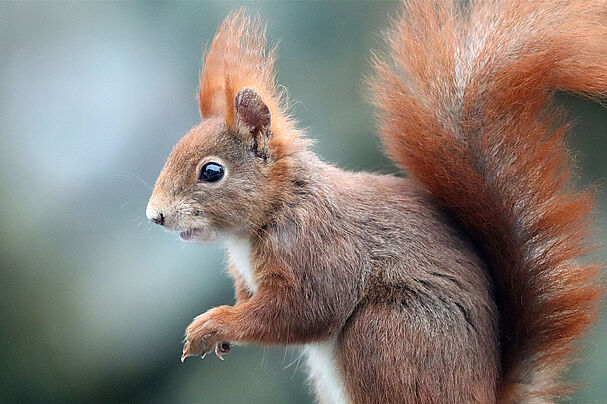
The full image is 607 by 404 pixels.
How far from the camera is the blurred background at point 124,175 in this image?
222cm

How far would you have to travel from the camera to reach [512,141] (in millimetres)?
1171

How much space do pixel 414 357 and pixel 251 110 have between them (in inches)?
19.1

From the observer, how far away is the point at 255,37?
49.7 inches

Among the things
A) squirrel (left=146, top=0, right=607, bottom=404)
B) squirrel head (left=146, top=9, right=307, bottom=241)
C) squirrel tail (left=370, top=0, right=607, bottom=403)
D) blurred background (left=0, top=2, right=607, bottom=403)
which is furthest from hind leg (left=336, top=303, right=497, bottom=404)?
blurred background (left=0, top=2, right=607, bottom=403)

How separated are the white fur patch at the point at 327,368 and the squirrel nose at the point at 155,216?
0.34 m

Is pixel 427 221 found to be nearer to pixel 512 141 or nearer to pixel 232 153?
pixel 512 141

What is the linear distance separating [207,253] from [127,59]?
73cm

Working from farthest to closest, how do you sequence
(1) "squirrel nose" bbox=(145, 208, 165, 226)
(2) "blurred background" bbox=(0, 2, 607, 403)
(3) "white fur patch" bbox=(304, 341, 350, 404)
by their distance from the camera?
(2) "blurred background" bbox=(0, 2, 607, 403) → (3) "white fur patch" bbox=(304, 341, 350, 404) → (1) "squirrel nose" bbox=(145, 208, 165, 226)

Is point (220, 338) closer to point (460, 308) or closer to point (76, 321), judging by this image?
point (460, 308)

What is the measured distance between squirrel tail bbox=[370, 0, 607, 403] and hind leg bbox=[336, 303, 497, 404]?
0.11 m

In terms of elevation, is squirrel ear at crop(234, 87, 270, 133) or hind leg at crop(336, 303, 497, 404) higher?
squirrel ear at crop(234, 87, 270, 133)

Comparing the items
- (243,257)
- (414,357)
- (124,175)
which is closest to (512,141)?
(414,357)

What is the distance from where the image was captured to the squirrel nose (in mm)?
1123

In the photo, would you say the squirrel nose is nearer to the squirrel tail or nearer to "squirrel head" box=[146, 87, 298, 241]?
"squirrel head" box=[146, 87, 298, 241]
